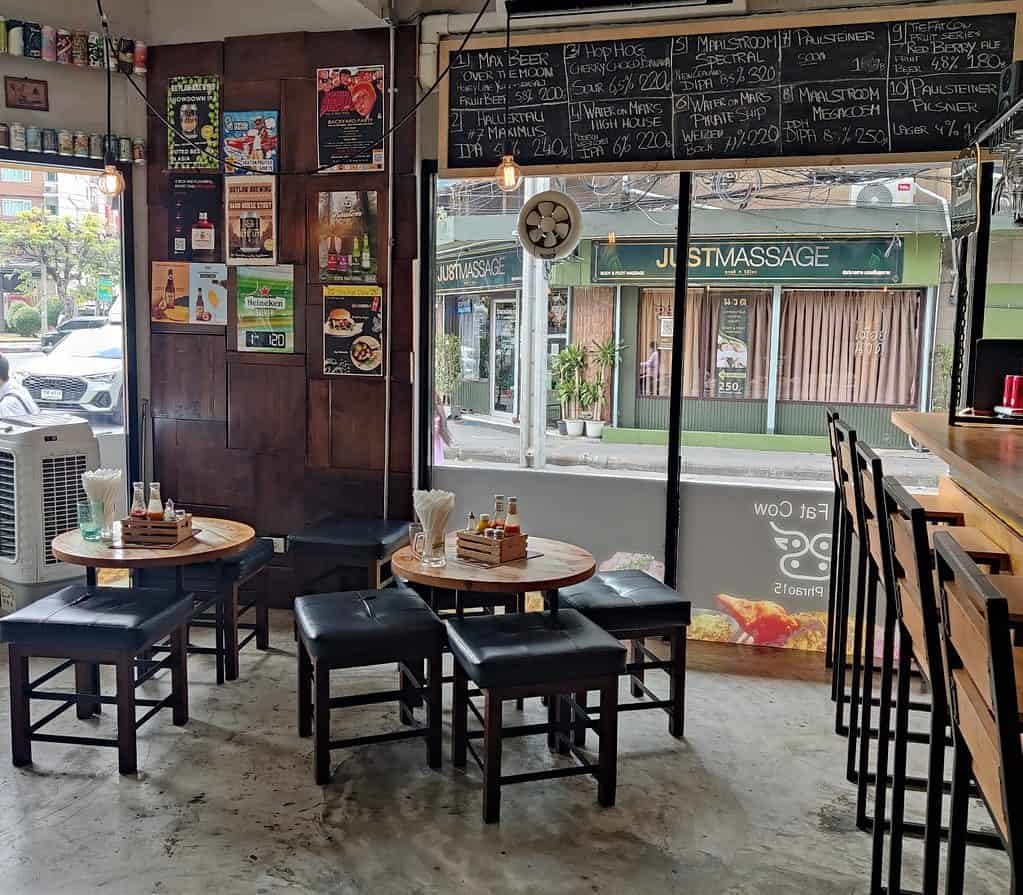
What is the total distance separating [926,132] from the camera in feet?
14.2

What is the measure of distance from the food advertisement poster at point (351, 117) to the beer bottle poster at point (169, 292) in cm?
103

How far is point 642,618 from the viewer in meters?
3.77

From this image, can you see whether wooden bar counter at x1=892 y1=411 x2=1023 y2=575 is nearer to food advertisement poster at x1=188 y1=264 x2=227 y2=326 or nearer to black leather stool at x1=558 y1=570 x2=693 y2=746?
black leather stool at x1=558 y1=570 x2=693 y2=746

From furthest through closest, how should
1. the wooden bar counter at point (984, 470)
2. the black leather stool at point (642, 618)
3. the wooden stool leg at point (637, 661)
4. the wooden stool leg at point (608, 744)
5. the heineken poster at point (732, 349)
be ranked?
the heineken poster at point (732, 349) → the wooden stool leg at point (637, 661) → the black leather stool at point (642, 618) → the wooden stool leg at point (608, 744) → the wooden bar counter at point (984, 470)

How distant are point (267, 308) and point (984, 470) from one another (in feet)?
12.6

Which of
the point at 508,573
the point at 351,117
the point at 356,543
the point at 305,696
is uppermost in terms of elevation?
the point at 351,117

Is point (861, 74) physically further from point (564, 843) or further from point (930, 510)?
point (564, 843)

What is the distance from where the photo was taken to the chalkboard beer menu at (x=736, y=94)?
14.0 ft

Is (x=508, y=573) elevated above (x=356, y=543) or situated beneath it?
elevated above

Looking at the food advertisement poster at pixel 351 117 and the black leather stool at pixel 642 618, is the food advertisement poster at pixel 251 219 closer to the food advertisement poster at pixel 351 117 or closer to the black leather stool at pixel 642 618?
the food advertisement poster at pixel 351 117

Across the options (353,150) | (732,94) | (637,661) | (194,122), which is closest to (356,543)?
(637,661)

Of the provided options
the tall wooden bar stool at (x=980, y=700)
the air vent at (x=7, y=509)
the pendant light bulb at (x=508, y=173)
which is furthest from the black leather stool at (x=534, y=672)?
the air vent at (x=7, y=509)

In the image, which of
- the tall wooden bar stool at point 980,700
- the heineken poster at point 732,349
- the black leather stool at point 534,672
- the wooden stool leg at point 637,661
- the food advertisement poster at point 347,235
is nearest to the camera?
→ the tall wooden bar stool at point 980,700

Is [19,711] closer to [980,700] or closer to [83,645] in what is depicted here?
[83,645]
